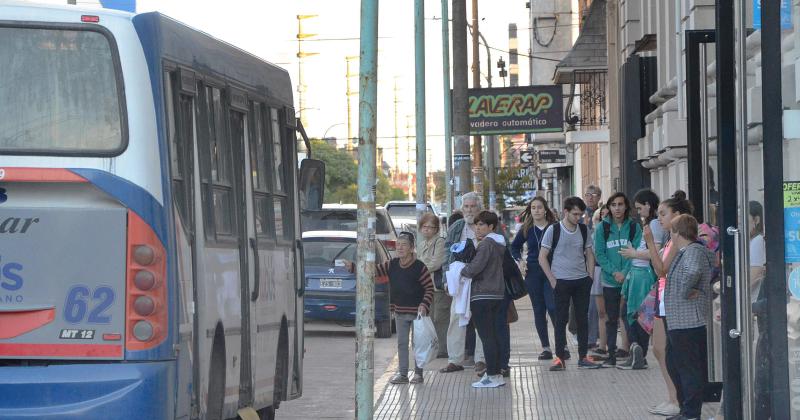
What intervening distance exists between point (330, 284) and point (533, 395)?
7.49 metres

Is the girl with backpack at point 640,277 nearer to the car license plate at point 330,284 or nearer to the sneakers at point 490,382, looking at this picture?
the sneakers at point 490,382

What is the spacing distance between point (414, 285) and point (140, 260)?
22.5ft

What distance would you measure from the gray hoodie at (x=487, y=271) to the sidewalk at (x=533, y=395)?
0.89m

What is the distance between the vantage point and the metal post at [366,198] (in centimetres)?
910

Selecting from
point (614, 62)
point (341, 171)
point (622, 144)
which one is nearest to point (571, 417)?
point (622, 144)

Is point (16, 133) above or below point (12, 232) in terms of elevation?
above

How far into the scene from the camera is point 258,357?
9.67 metres

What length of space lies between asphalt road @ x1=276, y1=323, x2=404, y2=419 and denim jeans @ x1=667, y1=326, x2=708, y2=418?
287 cm

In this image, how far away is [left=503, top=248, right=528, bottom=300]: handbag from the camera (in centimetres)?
1382

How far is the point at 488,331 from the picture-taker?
1334 cm

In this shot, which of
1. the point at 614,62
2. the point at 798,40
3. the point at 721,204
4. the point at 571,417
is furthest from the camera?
the point at 614,62

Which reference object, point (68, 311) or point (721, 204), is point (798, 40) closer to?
point (721, 204)

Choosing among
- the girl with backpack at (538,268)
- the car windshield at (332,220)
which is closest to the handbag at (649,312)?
the girl with backpack at (538,268)

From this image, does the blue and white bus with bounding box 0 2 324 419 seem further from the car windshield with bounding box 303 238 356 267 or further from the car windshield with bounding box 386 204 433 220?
the car windshield with bounding box 386 204 433 220
